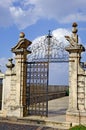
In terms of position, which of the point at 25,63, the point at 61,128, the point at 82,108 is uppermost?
the point at 25,63

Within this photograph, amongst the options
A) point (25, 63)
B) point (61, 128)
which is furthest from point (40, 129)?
point (25, 63)

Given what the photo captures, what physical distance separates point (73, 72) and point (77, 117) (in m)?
2.19

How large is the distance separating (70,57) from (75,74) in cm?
89

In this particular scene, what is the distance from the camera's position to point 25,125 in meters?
13.5

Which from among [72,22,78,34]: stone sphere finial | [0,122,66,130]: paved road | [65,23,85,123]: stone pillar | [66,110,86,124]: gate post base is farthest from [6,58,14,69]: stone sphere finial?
[66,110,86,124]: gate post base

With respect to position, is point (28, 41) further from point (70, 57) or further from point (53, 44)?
point (70, 57)

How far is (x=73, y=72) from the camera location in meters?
13.8

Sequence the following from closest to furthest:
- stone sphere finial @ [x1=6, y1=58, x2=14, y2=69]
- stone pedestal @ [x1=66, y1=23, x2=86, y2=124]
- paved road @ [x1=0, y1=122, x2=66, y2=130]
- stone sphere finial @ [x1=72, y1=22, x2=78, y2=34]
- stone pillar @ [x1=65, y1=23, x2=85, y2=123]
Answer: paved road @ [x1=0, y1=122, x2=66, y2=130], stone pedestal @ [x1=66, y1=23, x2=86, y2=124], stone pillar @ [x1=65, y1=23, x2=85, y2=123], stone sphere finial @ [x1=72, y1=22, x2=78, y2=34], stone sphere finial @ [x1=6, y1=58, x2=14, y2=69]

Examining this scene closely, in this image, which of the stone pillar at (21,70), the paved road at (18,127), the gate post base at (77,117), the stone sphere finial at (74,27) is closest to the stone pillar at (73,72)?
the gate post base at (77,117)

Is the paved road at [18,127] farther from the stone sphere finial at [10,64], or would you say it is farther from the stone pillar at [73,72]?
the stone sphere finial at [10,64]

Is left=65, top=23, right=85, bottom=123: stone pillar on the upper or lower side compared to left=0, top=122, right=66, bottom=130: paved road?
upper

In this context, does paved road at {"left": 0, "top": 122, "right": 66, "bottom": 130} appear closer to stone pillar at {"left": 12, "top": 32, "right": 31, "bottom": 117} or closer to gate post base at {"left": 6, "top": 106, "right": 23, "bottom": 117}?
gate post base at {"left": 6, "top": 106, "right": 23, "bottom": 117}

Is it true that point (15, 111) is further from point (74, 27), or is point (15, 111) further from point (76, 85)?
point (74, 27)

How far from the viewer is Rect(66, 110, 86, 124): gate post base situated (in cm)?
1323
